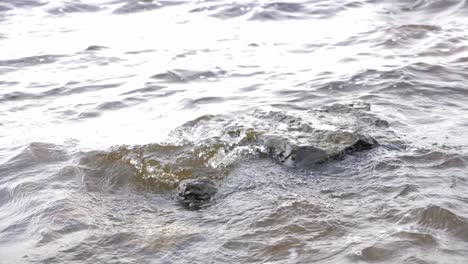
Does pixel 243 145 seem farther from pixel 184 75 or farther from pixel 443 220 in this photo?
pixel 184 75

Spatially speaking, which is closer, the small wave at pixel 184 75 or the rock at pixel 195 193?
→ the rock at pixel 195 193

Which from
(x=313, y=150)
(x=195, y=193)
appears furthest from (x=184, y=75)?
(x=195, y=193)

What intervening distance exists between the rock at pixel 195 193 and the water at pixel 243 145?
0.07 m

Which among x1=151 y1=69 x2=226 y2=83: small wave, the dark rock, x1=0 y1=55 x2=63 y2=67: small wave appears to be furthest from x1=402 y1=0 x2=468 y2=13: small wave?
the dark rock

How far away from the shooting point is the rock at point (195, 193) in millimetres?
4492

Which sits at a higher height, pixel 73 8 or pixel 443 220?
pixel 443 220

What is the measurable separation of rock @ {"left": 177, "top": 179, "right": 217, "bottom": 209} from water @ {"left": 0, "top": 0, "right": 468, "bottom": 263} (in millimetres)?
73

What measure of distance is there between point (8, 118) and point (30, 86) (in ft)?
4.25

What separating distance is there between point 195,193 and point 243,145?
0.89 metres

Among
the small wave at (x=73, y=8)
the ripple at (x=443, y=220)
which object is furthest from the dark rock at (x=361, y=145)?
the small wave at (x=73, y=8)

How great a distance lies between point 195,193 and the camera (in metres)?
4.53

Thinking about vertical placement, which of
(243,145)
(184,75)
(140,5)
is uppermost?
(243,145)

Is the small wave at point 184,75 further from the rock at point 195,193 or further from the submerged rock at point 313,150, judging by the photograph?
the rock at point 195,193

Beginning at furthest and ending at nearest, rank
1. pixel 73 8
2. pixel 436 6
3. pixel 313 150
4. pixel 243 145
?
pixel 73 8, pixel 436 6, pixel 243 145, pixel 313 150
